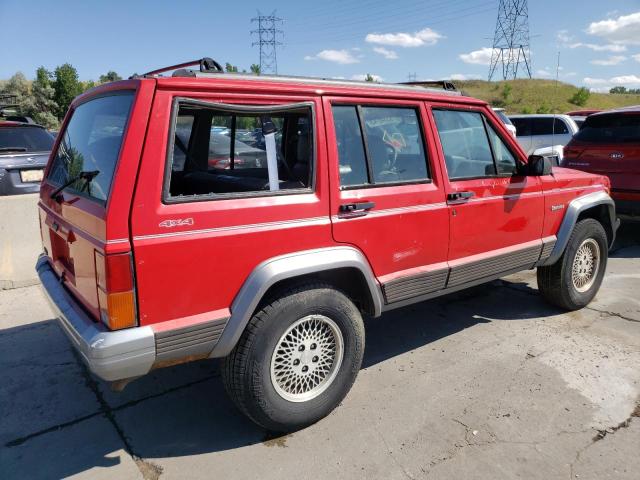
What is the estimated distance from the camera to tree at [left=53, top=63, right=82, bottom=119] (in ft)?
159

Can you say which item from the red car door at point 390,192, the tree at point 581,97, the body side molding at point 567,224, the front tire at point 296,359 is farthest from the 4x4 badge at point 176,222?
the tree at point 581,97

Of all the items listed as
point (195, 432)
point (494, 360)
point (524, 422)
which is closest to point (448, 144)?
point (494, 360)

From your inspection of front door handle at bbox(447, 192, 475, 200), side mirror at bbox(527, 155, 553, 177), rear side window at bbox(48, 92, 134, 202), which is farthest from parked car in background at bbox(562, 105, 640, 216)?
rear side window at bbox(48, 92, 134, 202)

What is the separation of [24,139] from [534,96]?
55.3 metres

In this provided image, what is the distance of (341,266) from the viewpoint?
112 inches

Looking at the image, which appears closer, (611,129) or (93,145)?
(93,145)

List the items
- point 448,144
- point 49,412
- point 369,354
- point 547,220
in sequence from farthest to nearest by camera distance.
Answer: point 547,220, point 369,354, point 448,144, point 49,412

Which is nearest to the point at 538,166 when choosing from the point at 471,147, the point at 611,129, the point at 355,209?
the point at 471,147

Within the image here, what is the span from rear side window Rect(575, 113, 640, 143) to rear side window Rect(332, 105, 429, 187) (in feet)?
16.6

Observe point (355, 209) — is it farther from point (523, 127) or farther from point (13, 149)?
point (523, 127)

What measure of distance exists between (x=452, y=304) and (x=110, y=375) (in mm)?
3515

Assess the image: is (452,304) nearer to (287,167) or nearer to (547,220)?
(547,220)

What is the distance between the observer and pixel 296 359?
2.89 metres

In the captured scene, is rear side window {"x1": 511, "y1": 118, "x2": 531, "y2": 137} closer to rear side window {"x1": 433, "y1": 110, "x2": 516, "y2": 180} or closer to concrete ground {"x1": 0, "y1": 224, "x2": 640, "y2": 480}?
concrete ground {"x1": 0, "y1": 224, "x2": 640, "y2": 480}
